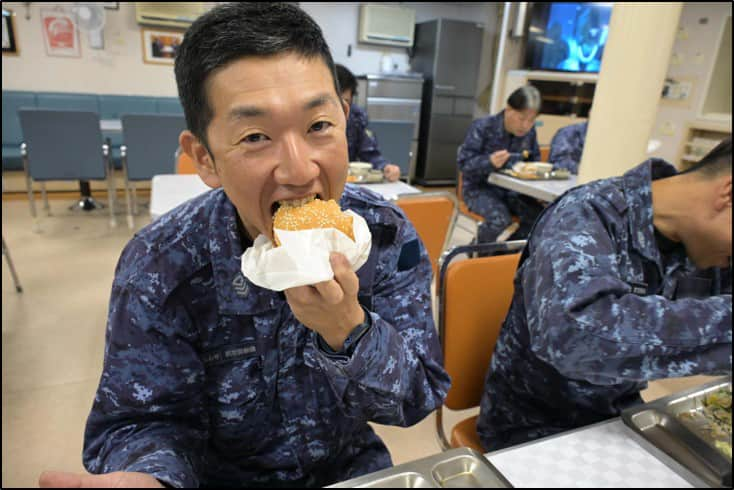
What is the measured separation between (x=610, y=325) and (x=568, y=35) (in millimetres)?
6734

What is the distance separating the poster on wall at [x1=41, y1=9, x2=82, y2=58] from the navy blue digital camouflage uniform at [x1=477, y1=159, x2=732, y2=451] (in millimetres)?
6695

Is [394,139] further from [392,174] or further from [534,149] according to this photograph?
[392,174]

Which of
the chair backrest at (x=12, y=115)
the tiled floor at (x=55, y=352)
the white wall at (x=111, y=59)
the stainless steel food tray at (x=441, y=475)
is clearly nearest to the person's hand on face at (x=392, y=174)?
the tiled floor at (x=55, y=352)

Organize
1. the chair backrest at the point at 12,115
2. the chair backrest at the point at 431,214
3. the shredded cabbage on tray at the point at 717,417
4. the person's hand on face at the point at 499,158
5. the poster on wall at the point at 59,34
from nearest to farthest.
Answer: the shredded cabbage on tray at the point at 717,417 → the chair backrest at the point at 431,214 → the person's hand on face at the point at 499,158 → the chair backrest at the point at 12,115 → the poster on wall at the point at 59,34

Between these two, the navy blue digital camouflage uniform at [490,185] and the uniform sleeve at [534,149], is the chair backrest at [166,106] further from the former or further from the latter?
the uniform sleeve at [534,149]

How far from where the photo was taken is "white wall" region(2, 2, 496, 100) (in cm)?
575

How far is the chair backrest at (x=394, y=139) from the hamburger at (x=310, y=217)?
16.1 ft

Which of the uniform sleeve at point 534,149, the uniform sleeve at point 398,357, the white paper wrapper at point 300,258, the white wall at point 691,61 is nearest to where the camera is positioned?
the white paper wrapper at point 300,258

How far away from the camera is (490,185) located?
388 cm

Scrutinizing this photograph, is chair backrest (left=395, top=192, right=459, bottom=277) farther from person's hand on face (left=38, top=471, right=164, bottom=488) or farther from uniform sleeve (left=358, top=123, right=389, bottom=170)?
person's hand on face (left=38, top=471, right=164, bottom=488)

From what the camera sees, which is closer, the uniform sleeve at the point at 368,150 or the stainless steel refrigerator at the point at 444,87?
the uniform sleeve at the point at 368,150

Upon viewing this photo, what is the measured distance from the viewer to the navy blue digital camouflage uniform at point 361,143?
367 centimetres

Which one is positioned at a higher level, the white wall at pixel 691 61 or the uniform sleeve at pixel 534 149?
the white wall at pixel 691 61

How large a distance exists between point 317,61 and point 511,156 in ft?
10.8
